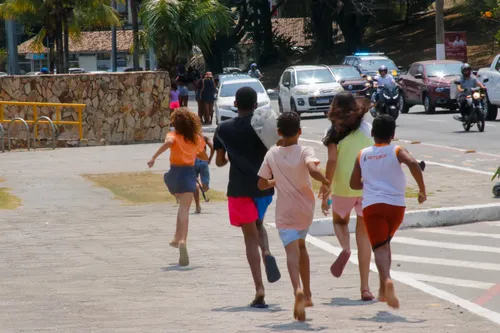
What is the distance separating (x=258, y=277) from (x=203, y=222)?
5.07m

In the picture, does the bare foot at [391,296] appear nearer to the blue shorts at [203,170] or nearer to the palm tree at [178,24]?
the blue shorts at [203,170]

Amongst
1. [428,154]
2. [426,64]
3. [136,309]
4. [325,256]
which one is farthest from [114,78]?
[136,309]

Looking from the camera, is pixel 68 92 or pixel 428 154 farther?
pixel 68 92

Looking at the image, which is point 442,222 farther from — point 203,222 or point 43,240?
point 43,240

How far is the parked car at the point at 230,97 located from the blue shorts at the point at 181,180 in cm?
1997

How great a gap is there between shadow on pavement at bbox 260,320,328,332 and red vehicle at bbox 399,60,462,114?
86.0 feet

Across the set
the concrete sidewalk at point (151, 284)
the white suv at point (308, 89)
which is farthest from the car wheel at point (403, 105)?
the concrete sidewalk at point (151, 284)

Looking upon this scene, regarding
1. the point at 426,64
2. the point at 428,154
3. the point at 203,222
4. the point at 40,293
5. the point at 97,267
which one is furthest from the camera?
the point at 426,64

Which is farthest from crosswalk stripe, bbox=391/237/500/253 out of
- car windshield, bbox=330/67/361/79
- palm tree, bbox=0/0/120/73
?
palm tree, bbox=0/0/120/73

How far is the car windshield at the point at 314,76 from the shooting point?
3522 cm

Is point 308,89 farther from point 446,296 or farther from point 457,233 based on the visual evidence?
point 446,296

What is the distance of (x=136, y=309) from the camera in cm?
805

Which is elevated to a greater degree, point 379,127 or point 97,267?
point 379,127

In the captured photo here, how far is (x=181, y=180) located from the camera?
34.2 feet
